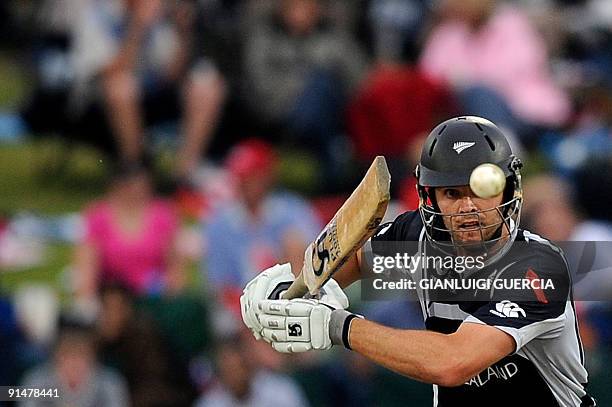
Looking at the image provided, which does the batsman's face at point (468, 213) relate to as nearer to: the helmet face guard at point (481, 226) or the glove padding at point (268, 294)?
the helmet face guard at point (481, 226)

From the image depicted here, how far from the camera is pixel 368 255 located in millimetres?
5008

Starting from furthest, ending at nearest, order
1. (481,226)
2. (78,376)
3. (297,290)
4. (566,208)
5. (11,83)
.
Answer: (11,83) → (566,208) → (78,376) → (297,290) → (481,226)

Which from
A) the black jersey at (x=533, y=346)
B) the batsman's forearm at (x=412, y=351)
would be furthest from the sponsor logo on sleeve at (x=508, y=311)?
the batsman's forearm at (x=412, y=351)

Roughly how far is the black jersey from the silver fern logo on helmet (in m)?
0.41

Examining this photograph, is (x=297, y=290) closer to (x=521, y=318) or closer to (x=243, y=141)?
(x=521, y=318)

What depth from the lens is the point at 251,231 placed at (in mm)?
8406

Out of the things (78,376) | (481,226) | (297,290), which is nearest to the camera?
(481,226)

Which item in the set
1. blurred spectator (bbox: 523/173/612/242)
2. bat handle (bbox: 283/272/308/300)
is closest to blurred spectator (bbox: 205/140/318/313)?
blurred spectator (bbox: 523/173/612/242)

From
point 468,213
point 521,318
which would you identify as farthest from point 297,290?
point 521,318

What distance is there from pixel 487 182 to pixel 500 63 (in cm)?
528

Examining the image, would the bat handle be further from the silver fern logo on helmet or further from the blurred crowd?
the blurred crowd

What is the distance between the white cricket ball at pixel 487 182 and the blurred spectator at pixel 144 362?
4.27 meters

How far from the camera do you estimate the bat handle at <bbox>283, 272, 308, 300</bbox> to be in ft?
15.3

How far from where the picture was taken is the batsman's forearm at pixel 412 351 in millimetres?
4055
